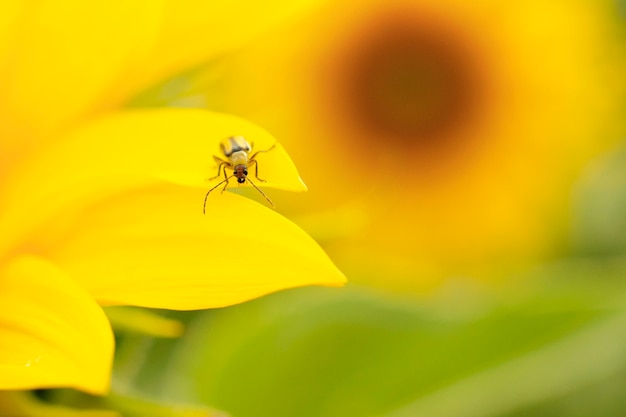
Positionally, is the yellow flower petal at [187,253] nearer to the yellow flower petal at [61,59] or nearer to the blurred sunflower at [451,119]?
the yellow flower petal at [61,59]

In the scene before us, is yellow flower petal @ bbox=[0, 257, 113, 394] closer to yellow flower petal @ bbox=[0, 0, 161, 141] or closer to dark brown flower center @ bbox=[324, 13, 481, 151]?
yellow flower petal @ bbox=[0, 0, 161, 141]

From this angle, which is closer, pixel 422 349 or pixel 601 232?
pixel 422 349

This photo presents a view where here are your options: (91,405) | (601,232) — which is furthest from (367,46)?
(91,405)

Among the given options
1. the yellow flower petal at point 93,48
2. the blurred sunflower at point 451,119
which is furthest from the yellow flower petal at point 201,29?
the blurred sunflower at point 451,119

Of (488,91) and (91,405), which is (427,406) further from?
(488,91)

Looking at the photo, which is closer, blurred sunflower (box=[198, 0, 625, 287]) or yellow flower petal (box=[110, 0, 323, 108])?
yellow flower petal (box=[110, 0, 323, 108])

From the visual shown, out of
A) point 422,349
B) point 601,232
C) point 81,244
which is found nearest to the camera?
point 81,244

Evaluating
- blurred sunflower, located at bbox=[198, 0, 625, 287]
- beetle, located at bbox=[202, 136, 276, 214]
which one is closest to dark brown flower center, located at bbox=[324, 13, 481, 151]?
blurred sunflower, located at bbox=[198, 0, 625, 287]

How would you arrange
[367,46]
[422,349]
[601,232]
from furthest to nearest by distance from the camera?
[367,46] < [601,232] < [422,349]
